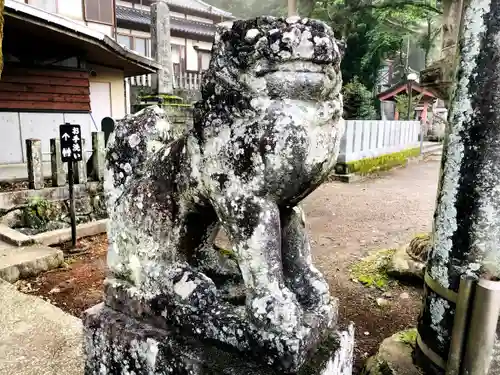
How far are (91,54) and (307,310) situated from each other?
344 inches

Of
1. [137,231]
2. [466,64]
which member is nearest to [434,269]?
[466,64]

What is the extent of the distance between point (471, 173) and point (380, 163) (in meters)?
10.2

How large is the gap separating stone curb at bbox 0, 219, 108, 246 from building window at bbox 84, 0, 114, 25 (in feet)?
25.2

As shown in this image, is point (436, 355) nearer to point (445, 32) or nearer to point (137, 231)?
point (137, 231)

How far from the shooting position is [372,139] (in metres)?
11.3

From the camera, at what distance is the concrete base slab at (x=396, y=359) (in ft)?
7.14

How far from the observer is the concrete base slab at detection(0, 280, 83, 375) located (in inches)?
83.0

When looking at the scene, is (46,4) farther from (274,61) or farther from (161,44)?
(274,61)

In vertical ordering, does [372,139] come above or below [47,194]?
above

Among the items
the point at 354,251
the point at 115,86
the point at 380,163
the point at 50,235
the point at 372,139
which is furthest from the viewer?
the point at 380,163

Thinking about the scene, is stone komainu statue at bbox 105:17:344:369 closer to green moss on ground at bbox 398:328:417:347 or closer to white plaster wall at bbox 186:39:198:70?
green moss on ground at bbox 398:328:417:347

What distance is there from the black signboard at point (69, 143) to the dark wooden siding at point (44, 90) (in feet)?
12.5

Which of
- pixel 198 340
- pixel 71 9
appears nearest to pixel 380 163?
pixel 71 9

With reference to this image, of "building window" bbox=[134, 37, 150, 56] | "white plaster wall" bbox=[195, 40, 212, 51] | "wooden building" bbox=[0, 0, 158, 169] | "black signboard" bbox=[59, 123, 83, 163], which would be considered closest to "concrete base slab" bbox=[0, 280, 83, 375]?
"black signboard" bbox=[59, 123, 83, 163]
